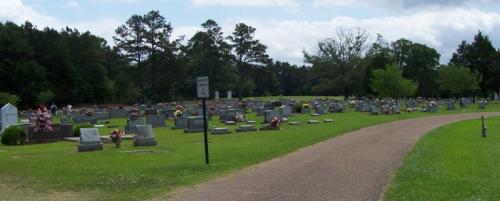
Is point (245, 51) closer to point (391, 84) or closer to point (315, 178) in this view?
point (391, 84)

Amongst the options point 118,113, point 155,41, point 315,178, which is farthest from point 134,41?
point 315,178

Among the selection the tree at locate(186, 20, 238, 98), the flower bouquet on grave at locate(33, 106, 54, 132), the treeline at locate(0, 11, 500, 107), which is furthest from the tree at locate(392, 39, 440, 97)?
the flower bouquet on grave at locate(33, 106, 54, 132)

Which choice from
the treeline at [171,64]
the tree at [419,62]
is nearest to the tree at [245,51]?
the treeline at [171,64]

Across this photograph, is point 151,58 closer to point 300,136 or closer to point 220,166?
point 300,136

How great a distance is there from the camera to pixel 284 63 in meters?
149

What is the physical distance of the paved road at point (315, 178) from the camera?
1027 centimetres

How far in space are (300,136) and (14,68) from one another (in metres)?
63.9

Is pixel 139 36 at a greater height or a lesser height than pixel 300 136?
greater

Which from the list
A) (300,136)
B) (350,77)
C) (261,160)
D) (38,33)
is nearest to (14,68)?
(38,33)

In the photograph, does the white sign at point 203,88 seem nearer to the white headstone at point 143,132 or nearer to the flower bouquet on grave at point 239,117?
the white headstone at point 143,132

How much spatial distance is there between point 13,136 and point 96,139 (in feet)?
18.5

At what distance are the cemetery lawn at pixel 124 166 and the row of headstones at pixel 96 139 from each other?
0.34m

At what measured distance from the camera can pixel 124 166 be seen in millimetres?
14945

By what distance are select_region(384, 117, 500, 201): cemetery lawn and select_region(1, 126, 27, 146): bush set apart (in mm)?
15045
